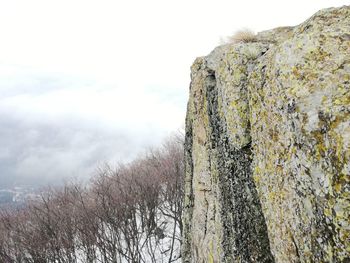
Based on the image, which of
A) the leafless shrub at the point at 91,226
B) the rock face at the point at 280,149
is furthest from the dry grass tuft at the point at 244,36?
the leafless shrub at the point at 91,226

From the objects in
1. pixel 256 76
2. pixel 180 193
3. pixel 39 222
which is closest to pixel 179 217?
pixel 180 193

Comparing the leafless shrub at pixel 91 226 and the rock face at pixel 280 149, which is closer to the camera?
the rock face at pixel 280 149

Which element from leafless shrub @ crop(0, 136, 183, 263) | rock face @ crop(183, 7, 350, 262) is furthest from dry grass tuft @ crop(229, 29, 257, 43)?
leafless shrub @ crop(0, 136, 183, 263)

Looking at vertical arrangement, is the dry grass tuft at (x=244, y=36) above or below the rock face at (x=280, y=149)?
above

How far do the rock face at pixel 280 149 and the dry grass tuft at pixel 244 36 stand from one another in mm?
166

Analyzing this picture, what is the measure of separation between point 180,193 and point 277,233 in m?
26.5

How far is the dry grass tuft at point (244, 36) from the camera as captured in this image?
6.34 meters

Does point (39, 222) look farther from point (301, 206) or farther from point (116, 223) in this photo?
point (301, 206)

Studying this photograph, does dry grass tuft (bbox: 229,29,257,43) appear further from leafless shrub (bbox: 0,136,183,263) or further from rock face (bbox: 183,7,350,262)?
leafless shrub (bbox: 0,136,183,263)

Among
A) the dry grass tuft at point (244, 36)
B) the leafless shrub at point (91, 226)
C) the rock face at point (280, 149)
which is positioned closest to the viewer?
the rock face at point (280, 149)

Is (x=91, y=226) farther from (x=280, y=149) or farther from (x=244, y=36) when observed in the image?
(x=280, y=149)

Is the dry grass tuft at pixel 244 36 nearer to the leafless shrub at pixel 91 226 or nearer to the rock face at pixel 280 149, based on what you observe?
the rock face at pixel 280 149

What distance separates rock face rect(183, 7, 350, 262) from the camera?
295 centimetres

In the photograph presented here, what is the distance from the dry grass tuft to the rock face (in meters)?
0.17
